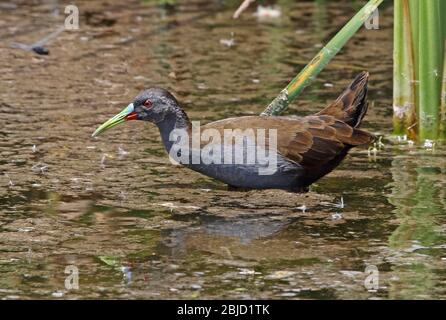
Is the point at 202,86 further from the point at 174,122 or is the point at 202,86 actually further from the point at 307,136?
the point at 307,136

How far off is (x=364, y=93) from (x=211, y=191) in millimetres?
1236

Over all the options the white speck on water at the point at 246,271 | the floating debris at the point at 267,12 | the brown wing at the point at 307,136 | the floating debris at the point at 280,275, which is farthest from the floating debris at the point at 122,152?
the floating debris at the point at 267,12

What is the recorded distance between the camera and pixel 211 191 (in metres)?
8.14

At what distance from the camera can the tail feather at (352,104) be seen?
816 cm

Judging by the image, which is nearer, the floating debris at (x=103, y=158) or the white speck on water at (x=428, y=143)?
the floating debris at (x=103, y=158)

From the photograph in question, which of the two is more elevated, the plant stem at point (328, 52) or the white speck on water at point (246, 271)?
the plant stem at point (328, 52)

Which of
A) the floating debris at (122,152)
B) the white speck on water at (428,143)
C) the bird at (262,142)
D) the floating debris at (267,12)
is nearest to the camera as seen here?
the bird at (262,142)

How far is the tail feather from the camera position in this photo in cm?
816

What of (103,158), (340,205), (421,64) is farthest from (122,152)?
(421,64)

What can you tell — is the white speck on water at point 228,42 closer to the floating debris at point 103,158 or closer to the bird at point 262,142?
the floating debris at point 103,158

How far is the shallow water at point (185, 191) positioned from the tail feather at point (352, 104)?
0.47 meters

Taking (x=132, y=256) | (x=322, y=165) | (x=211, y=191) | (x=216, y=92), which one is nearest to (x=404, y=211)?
(x=322, y=165)

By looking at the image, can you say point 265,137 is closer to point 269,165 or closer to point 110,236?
point 269,165

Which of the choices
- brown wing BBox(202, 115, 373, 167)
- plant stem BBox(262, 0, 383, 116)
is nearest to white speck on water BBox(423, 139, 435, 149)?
brown wing BBox(202, 115, 373, 167)
